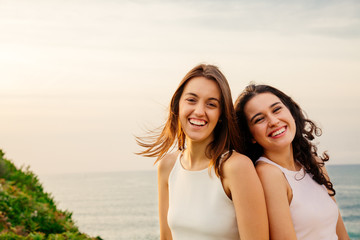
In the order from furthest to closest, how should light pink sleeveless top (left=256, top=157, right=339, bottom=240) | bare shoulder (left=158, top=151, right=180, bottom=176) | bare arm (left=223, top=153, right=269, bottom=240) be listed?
bare shoulder (left=158, top=151, right=180, bottom=176)
light pink sleeveless top (left=256, top=157, right=339, bottom=240)
bare arm (left=223, top=153, right=269, bottom=240)

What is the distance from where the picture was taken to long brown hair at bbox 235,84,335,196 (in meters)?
3.72

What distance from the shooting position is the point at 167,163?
398cm

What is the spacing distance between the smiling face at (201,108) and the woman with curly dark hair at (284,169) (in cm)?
34

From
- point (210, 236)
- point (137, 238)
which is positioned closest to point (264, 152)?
point (210, 236)

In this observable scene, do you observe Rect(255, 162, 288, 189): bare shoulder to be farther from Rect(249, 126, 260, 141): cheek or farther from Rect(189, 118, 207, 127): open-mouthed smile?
Rect(189, 118, 207, 127): open-mouthed smile

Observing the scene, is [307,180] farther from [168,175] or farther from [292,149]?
[168,175]

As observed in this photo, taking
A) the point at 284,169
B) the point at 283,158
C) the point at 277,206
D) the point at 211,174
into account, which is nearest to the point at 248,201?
the point at 277,206

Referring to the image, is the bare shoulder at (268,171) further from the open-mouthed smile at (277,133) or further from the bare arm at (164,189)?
the bare arm at (164,189)

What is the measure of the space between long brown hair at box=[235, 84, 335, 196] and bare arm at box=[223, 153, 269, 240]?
40cm

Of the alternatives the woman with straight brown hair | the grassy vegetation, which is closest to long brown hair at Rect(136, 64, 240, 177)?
the woman with straight brown hair

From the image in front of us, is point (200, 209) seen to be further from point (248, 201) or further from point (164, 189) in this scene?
point (164, 189)

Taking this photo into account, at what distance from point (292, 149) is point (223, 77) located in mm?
920

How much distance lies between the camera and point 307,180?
377cm

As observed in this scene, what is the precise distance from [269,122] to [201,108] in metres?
0.53
